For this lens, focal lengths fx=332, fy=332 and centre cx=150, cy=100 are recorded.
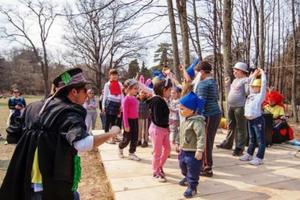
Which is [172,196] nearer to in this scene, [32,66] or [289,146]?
[289,146]

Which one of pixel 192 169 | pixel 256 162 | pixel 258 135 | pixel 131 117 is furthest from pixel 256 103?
pixel 131 117

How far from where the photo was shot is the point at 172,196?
413 cm

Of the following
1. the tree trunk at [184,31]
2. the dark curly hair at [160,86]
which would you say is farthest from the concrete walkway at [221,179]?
the tree trunk at [184,31]

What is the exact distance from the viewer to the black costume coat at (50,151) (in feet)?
8.35

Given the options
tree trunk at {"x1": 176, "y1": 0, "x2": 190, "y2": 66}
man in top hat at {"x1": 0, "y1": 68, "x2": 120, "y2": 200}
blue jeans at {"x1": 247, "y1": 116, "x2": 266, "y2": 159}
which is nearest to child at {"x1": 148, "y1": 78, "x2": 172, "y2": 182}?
blue jeans at {"x1": 247, "y1": 116, "x2": 266, "y2": 159}

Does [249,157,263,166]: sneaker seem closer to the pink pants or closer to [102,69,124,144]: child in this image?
the pink pants

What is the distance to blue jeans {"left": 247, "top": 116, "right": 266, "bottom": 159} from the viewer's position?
5586 mm

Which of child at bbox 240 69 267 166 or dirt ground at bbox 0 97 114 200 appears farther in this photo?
child at bbox 240 69 267 166

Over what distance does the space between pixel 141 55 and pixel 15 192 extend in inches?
1292

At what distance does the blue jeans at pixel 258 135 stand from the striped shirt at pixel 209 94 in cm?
110

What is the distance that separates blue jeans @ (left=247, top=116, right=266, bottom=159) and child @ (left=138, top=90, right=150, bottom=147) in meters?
2.41

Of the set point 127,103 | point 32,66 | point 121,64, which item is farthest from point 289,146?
point 32,66

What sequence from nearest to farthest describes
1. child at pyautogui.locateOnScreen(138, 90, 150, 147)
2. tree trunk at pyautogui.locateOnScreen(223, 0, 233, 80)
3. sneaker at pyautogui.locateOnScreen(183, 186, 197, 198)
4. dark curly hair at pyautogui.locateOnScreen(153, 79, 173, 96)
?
Result: 1. sneaker at pyautogui.locateOnScreen(183, 186, 197, 198)
2. dark curly hair at pyautogui.locateOnScreen(153, 79, 173, 96)
3. child at pyautogui.locateOnScreen(138, 90, 150, 147)
4. tree trunk at pyautogui.locateOnScreen(223, 0, 233, 80)

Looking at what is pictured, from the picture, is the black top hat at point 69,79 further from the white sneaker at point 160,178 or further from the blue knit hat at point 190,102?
the white sneaker at point 160,178
